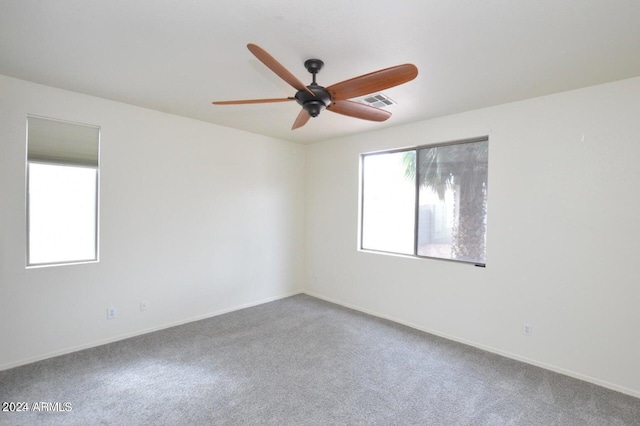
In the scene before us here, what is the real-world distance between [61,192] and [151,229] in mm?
894

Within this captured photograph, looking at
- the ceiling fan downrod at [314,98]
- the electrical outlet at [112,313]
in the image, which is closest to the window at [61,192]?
the electrical outlet at [112,313]

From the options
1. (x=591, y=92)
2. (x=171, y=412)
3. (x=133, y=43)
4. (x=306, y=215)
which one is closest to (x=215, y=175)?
(x=306, y=215)

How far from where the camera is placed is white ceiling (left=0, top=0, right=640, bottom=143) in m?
1.68

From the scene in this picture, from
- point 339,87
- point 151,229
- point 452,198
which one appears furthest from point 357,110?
point 151,229

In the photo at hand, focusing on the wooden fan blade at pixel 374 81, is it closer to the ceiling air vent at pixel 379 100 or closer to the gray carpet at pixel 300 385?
the ceiling air vent at pixel 379 100

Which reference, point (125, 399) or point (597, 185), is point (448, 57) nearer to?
point (597, 185)

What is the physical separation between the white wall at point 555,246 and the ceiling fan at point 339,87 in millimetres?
1627

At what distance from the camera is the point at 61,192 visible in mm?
3004

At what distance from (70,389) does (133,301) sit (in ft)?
3.63

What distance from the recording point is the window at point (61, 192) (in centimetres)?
284

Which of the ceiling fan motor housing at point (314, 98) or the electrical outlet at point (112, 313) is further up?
the ceiling fan motor housing at point (314, 98)

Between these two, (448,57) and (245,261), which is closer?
(448,57)

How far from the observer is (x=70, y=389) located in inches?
92.9

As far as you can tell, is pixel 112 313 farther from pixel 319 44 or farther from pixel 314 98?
pixel 319 44
